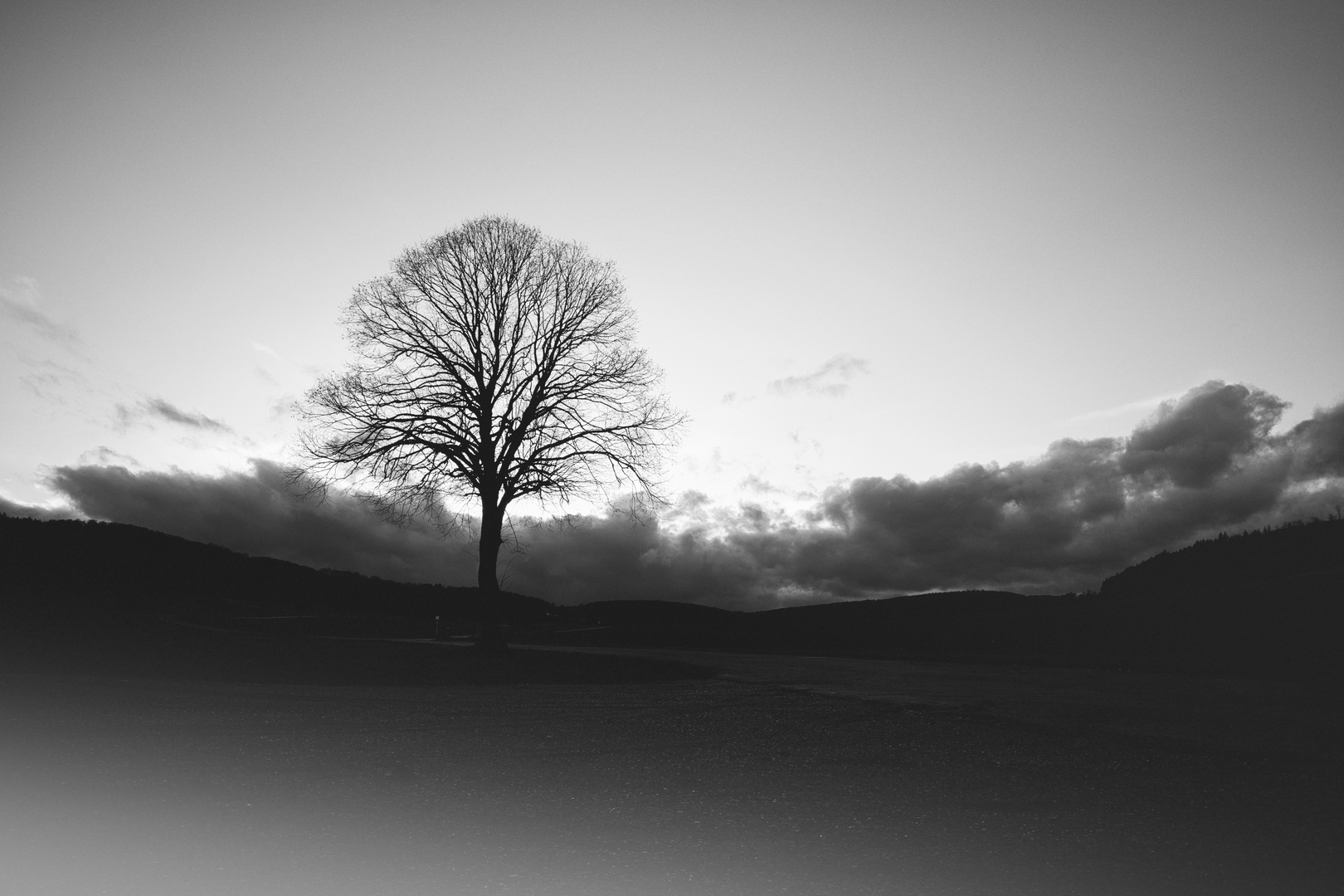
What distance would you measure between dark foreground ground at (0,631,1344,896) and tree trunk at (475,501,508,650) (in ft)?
26.4

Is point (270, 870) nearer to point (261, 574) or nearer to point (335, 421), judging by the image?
point (335, 421)

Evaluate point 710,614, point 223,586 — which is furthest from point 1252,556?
point 223,586

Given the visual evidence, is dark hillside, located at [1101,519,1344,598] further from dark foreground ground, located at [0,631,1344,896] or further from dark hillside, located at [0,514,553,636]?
dark foreground ground, located at [0,631,1344,896]

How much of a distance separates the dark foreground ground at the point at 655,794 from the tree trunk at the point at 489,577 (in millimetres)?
8048

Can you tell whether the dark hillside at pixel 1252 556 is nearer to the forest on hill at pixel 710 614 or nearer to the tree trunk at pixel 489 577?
the forest on hill at pixel 710 614

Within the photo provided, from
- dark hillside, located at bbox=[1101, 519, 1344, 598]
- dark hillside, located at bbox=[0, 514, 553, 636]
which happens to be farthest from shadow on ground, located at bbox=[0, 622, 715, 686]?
dark hillside, located at bbox=[1101, 519, 1344, 598]

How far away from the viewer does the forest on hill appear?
82.2 feet

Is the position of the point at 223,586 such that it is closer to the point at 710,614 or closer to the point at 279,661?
the point at 710,614

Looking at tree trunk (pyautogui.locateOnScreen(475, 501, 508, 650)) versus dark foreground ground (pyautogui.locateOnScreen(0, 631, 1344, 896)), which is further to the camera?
tree trunk (pyautogui.locateOnScreen(475, 501, 508, 650))

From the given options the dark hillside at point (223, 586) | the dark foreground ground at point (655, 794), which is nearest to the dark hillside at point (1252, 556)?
the dark hillside at point (223, 586)

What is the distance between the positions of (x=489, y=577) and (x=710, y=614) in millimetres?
51802

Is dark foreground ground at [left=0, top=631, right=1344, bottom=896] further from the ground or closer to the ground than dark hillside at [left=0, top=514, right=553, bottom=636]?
closer to the ground

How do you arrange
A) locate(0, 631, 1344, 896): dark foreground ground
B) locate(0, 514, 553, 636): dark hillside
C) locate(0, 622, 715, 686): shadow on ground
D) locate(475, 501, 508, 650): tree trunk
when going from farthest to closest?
locate(0, 514, 553, 636): dark hillside < locate(475, 501, 508, 650): tree trunk < locate(0, 622, 715, 686): shadow on ground < locate(0, 631, 1344, 896): dark foreground ground

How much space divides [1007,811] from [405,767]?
491 centimetres
